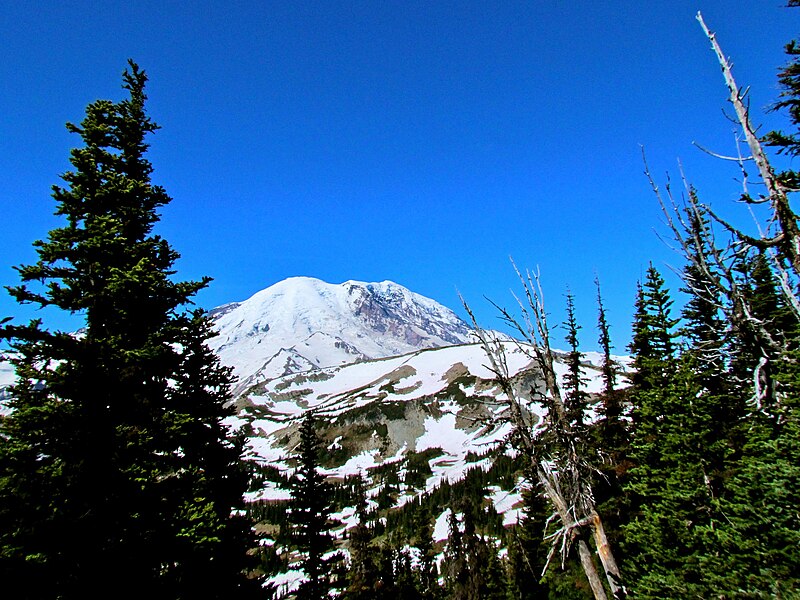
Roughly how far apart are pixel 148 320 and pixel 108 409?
2998 millimetres

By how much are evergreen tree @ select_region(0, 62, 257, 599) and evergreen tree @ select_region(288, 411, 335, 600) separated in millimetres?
9970

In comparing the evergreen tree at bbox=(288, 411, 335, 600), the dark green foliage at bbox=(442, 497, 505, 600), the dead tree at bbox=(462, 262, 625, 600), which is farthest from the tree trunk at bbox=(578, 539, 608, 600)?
the dark green foliage at bbox=(442, 497, 505, 600)

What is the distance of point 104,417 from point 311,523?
18421mm

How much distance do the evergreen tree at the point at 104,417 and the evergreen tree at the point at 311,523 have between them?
9.97 meters

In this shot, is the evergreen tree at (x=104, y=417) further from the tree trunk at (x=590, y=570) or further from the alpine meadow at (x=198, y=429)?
the tree trunk at (x=590, y=570)

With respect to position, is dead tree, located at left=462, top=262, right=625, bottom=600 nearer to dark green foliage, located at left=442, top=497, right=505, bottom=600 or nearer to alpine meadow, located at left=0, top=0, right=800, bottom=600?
alpine meadow, located at left=0, top=0, right=800, bottom=600

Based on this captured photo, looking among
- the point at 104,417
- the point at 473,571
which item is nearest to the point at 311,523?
the point at 104,417

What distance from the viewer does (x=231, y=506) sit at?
54.8ft

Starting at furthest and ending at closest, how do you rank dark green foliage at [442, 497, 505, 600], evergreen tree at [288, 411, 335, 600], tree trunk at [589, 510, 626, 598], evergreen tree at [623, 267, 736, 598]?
dark green foliage at [442, 497, 505, 600], evergreen tree at [288, 411, 335, 600], evergreen tree at [623, 267, 736, 598], tree trunk at [589, 510, 626, 598]

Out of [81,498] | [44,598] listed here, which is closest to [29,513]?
[81,498]

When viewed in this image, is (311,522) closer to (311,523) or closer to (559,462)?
(311,523)

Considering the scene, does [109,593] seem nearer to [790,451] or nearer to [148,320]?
[148,320]

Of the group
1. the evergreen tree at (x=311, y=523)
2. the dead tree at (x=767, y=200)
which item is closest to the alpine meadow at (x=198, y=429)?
the dead tree at (x=767, y=200)

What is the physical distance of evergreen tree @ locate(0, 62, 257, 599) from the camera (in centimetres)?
797
